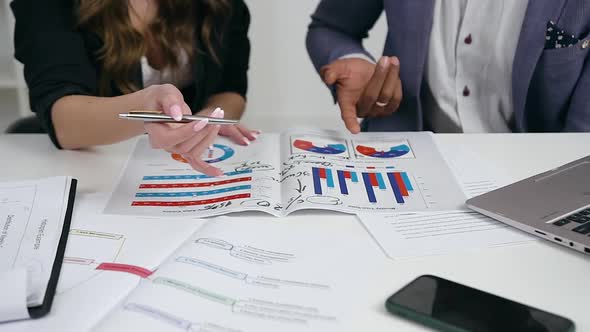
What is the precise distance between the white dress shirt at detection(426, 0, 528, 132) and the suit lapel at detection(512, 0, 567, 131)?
5cm

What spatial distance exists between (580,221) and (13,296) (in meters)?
0.51

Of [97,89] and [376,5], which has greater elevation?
[376,5]

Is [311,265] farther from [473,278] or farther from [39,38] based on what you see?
[39,38]

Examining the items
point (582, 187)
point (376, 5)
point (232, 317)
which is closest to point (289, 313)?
point (232, 317)

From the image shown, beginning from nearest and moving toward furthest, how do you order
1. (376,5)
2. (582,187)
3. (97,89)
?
(582,187) < (97,89) < (376,5)

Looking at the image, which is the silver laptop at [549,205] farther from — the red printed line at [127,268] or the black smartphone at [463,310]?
the red printed line at [127,268]

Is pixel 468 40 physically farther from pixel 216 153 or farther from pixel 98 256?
pixel 98 256

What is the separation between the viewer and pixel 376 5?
1185 mm

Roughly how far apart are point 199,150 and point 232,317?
0.91 feet

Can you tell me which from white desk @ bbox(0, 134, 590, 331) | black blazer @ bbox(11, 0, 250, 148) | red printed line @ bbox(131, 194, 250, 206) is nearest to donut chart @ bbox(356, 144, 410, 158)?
white desk @ bbox(0, 134, 590, 331)

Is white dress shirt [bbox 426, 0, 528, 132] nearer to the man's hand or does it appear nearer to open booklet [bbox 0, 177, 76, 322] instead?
the man's hand

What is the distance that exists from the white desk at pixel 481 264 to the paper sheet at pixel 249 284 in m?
0.02

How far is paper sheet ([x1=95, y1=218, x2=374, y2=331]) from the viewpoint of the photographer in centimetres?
47

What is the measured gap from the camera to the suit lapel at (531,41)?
956mm
